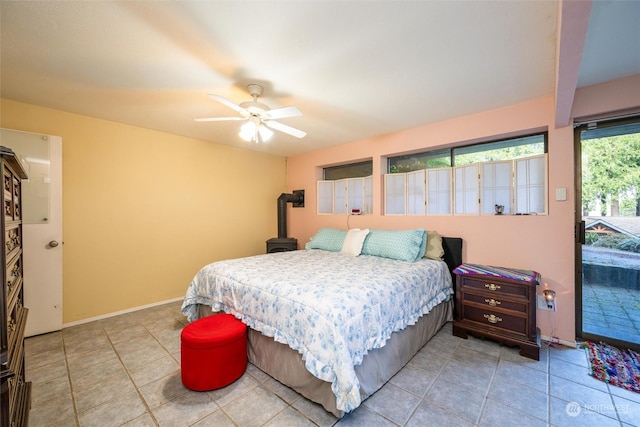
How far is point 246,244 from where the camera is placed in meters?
4.51

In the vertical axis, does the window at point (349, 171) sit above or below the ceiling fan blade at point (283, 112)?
below

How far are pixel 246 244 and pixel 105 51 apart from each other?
10.5 ft

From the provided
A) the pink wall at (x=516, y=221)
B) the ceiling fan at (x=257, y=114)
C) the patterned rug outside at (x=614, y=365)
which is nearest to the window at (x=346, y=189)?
the pink wall at (x=516, y=221)

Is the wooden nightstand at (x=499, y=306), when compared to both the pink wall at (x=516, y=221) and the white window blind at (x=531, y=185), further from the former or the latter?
the white window blind at (x=531, y=185)

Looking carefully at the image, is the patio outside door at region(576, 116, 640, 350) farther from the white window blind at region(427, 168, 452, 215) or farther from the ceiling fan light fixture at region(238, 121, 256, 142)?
the ceiling fan light fixture at region(238, 121, 256, 142)

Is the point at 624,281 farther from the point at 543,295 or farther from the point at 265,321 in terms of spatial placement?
the point at 265,321

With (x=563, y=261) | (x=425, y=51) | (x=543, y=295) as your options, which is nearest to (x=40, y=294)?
(x=425, y=51)

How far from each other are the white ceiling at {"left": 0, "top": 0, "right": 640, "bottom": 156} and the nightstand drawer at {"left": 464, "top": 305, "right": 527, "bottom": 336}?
2102 mm

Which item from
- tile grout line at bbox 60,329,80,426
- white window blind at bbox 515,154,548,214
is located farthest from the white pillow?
tile grout line at bbox 60,329,80,426

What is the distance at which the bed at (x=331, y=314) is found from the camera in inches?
61.3

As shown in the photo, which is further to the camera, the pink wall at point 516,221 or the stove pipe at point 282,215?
the stove pipe at point 282,215

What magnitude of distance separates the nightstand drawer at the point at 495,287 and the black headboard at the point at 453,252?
0.47 m

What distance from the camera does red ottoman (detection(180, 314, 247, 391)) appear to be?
5.90 ft

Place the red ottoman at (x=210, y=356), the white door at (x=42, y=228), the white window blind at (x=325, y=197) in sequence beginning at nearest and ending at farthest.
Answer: the red ottoman at (x=210, y=356) < the white door at (x=42, y=228) < the white window blind at (x=325, y=197)
